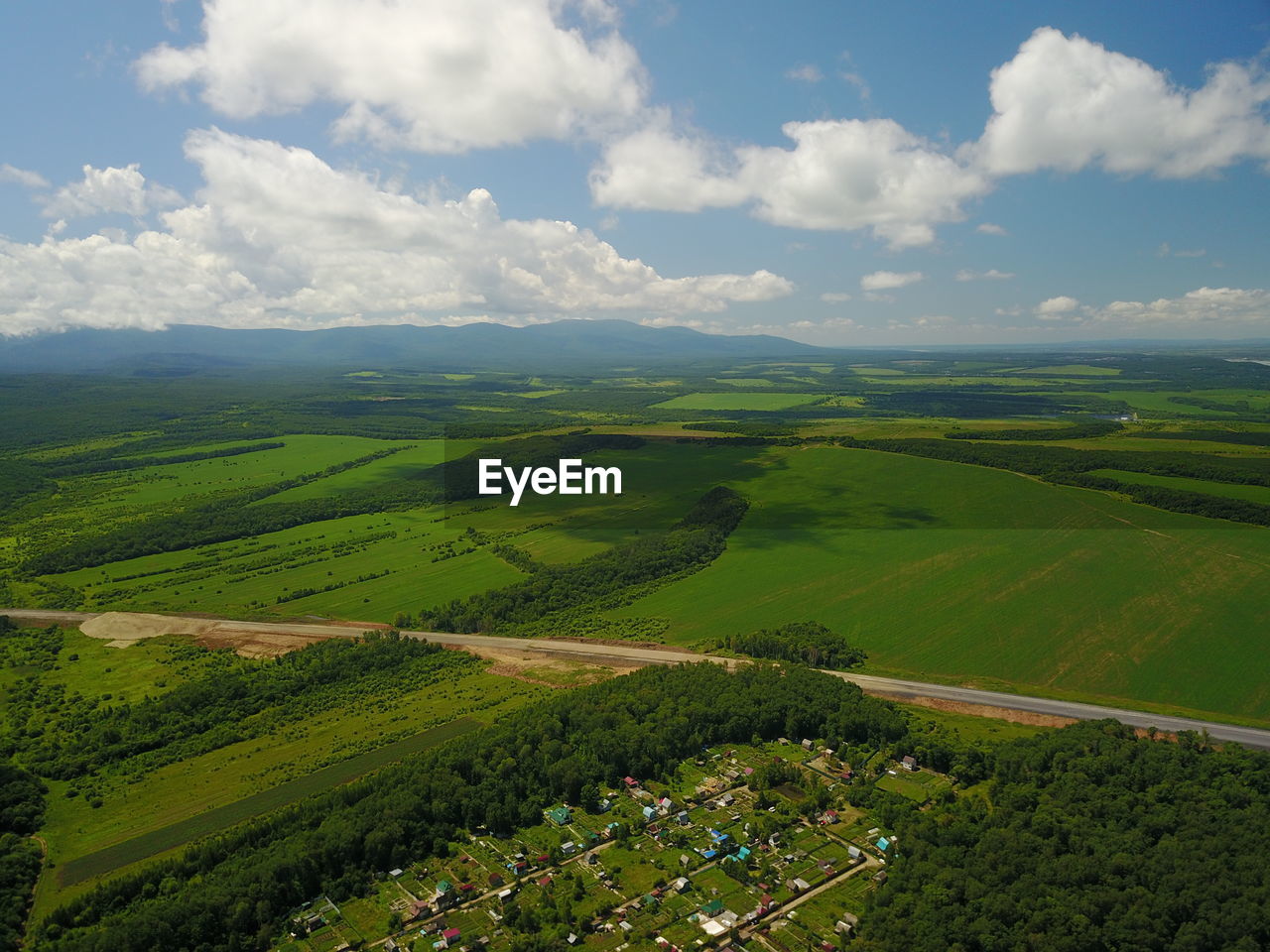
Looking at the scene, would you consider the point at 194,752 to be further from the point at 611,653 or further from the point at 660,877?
the point at 660,877

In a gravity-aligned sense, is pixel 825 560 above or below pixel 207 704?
above

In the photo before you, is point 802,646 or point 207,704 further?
point 802,646

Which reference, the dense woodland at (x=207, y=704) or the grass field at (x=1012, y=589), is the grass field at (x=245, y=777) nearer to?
the dense woodland at (x=207, y=704)

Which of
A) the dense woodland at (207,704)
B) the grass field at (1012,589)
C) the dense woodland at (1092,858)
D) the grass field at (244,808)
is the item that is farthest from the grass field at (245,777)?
the dense woodland at (1092,858)

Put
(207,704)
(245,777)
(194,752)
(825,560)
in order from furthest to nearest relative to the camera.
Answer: (825,560) < (207,704) < (194,752) < (245,777)

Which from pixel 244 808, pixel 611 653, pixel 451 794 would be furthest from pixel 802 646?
pixel 244 808

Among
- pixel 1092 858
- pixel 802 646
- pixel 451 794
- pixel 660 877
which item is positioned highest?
pixel 1092 858
